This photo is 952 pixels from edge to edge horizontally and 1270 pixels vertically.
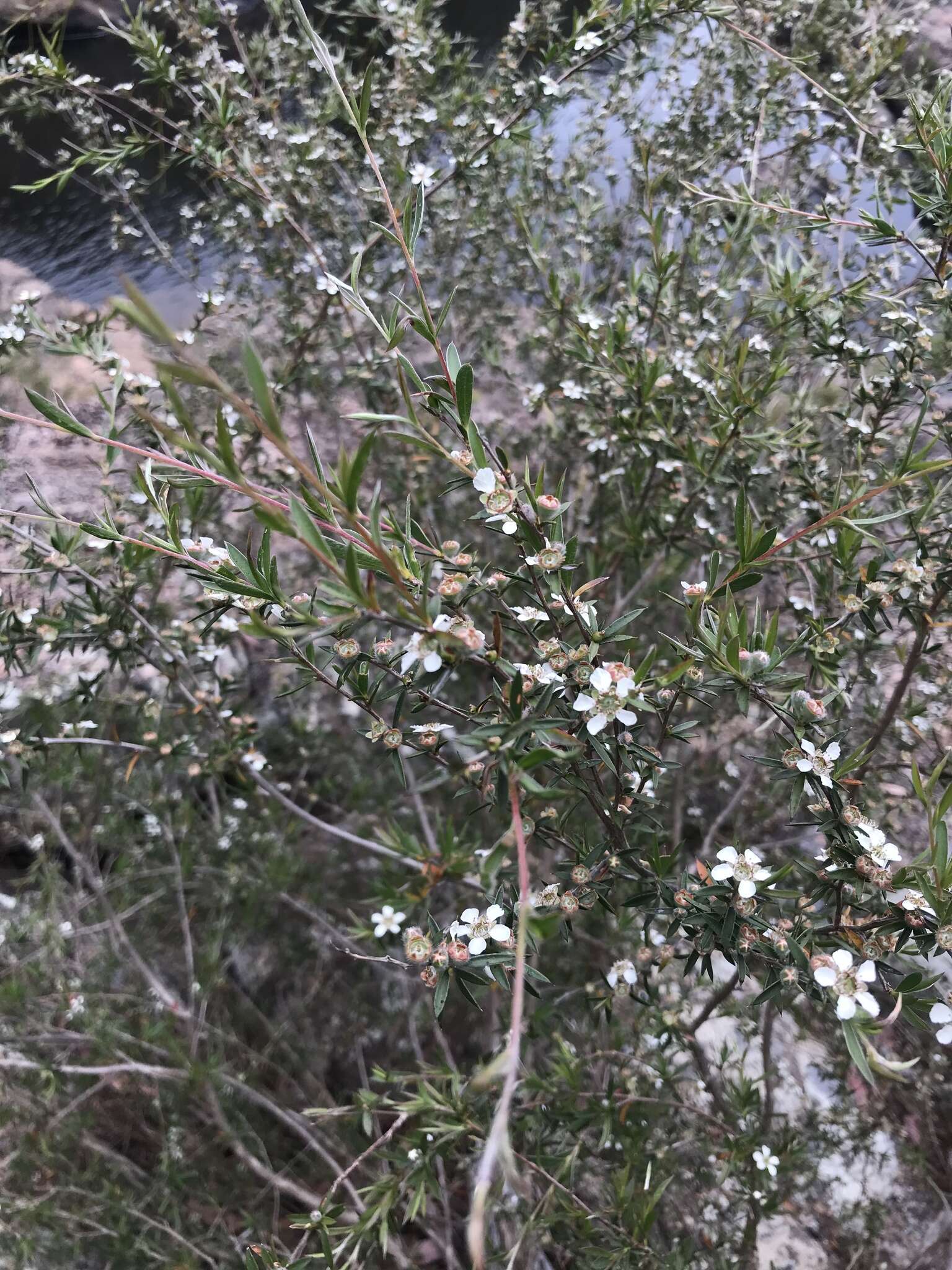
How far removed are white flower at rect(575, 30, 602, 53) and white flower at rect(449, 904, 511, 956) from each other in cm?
209

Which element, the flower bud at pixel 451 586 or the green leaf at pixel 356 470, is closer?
the green leaf at pixel 356 470

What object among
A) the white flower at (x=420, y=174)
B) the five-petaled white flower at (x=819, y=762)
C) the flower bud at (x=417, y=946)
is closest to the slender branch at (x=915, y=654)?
the five-petaled white flower at (x=819, y=762)

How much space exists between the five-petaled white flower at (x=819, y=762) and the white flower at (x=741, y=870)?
5.7 inches

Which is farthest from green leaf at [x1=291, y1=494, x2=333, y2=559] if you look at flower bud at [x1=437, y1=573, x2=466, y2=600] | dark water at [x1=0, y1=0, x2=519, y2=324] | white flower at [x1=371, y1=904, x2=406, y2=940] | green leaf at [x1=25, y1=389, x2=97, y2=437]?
dark water at [x1=0, y1=0, x2=519, y2=324]

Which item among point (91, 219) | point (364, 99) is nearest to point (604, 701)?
point (364, 99)

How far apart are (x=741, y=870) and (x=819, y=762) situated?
0.19 metres

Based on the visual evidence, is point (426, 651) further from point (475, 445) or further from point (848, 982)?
point (848, 982)

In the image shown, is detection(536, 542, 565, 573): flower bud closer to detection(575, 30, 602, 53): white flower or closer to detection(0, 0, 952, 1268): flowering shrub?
detection(0, 0, 952, 1268): flowering shrub

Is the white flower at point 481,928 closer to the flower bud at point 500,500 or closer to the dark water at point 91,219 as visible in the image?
the flower bud at point 500,500

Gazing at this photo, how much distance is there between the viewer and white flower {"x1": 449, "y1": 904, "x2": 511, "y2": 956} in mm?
1050

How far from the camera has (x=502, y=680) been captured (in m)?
1.04

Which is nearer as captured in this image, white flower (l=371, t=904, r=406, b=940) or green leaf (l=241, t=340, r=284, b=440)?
green leaf (l=241, t=340, r=284, b=440)

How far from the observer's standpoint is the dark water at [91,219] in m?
3.75

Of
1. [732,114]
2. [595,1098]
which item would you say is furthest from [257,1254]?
[732,114]
